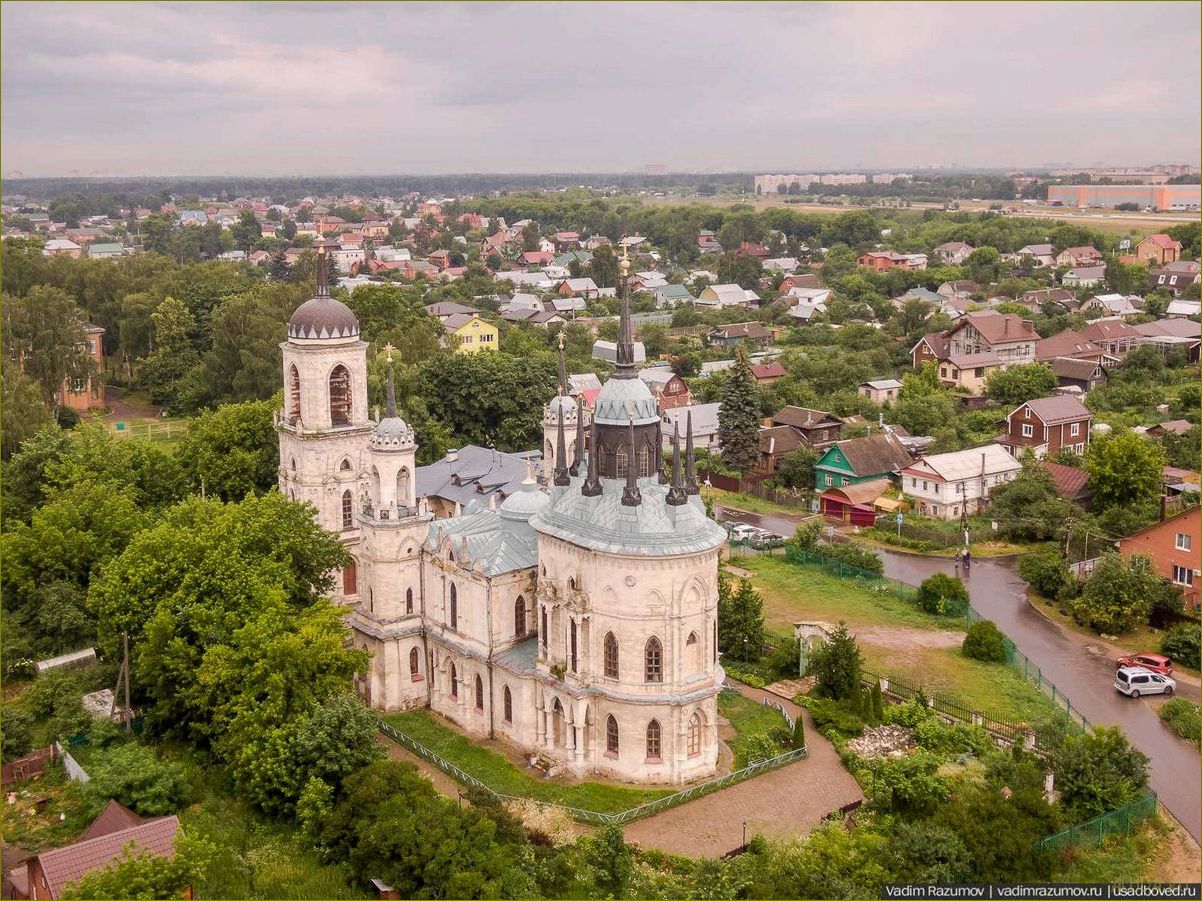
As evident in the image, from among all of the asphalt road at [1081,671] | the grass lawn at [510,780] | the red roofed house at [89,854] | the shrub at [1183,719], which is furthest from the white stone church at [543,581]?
the shrub at [1183,719]

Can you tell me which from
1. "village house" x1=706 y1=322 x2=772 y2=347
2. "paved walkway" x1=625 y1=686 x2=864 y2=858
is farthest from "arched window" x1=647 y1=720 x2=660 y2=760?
"village house" x1=706 y1=322 x2=772 y2=347

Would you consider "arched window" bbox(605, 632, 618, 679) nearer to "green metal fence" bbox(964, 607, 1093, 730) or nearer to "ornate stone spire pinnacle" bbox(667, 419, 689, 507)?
"ornate stone spire pinnacle" bbox(667, 419, 689, 507)

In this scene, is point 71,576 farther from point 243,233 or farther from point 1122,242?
point 243,233

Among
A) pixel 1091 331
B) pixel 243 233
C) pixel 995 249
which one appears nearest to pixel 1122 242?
pixel 995 249

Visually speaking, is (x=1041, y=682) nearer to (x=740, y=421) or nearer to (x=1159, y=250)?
(x=740, y=421)

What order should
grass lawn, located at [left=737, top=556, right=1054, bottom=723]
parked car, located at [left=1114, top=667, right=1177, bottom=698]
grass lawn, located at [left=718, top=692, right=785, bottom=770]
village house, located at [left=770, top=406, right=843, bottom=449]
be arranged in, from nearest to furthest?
grass lawn, located at [left=718, top=692, right=785, bottom=770]
parked car, located at [left=1114, top=667, right=1177, bottom=698]
grass lawn, located at [left=737, top=556, right=1054, bottom=723]
village house, located at [left=770, top=406, right=843, bottom=449]
